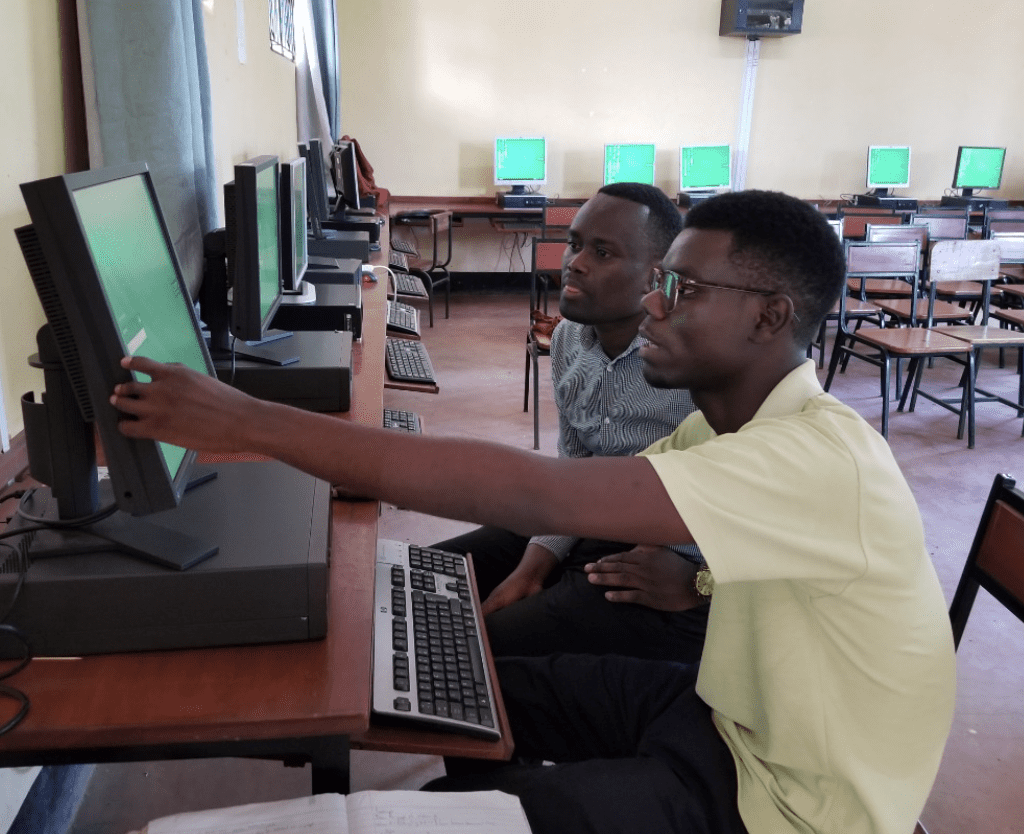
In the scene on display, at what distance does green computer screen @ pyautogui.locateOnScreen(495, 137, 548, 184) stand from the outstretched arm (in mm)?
6460

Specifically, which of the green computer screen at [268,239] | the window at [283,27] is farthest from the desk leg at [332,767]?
the window at [283,27]

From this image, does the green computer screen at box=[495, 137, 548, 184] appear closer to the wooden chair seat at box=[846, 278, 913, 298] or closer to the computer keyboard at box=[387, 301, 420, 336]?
the wooden chair seat at box=[846, 278, 913, 298]

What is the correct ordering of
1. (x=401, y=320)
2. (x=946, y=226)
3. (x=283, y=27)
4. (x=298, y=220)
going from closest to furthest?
(x=298, y=220) < (x=401, y=320) < (x=283, y=27) < (x=946, y=226)

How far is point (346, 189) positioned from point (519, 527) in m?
4.21

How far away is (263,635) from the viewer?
920 millimetres

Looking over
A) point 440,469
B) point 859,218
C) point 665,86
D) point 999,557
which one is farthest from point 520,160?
point 440,469

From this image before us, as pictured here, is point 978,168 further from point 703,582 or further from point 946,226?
point 703,582

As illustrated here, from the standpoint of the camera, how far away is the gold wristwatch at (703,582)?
4.51 ft

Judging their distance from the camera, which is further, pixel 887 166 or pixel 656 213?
pixel 887 166

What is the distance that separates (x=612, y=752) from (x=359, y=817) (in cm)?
50

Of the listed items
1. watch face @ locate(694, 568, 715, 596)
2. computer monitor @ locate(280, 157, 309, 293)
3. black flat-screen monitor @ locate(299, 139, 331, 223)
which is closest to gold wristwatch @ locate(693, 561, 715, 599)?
watch face @ locate(694, 568, 715, 596)

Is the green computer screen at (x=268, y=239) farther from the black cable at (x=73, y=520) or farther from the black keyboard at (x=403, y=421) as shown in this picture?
the black cable at (x=73, y=520)

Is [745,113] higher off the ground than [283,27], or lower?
lower

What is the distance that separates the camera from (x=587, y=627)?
149 cm
